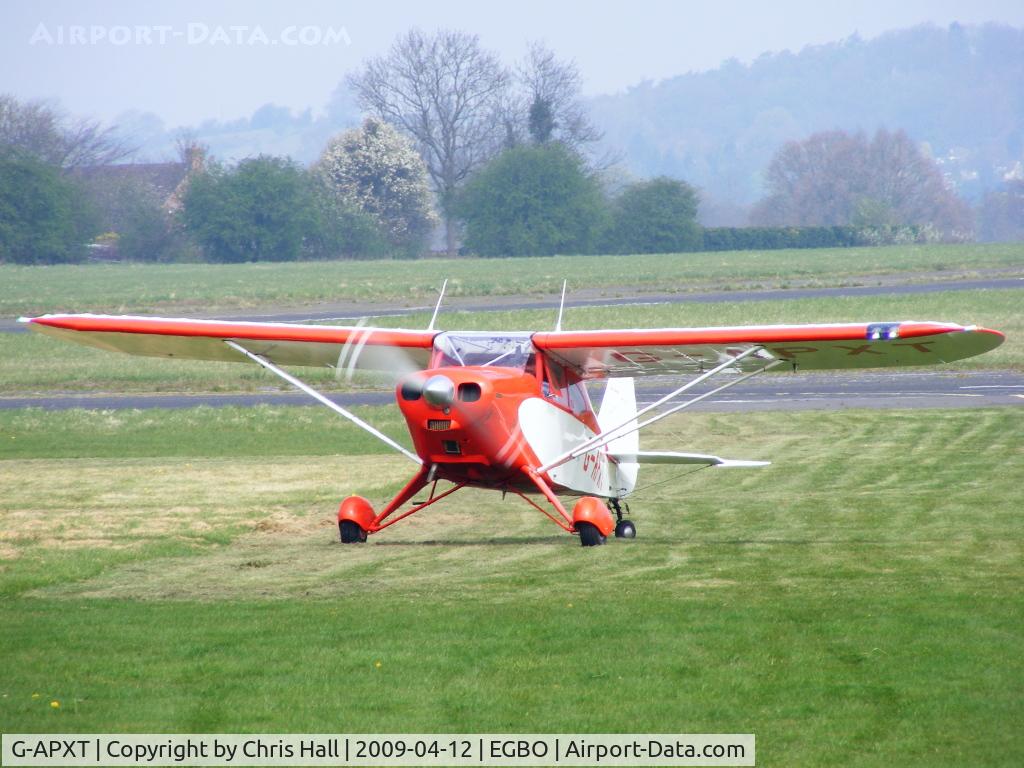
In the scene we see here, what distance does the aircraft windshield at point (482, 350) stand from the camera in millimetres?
14336

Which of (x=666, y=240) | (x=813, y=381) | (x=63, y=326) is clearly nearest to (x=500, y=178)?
(x=666, y=240)

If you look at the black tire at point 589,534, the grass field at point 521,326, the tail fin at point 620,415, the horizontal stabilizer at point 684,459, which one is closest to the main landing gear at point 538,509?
the black tire at point 589,534

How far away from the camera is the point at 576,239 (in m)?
98.3

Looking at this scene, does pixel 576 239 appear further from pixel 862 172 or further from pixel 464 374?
pixel 464 374

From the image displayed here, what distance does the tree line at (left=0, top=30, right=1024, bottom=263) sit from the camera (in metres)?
90.9

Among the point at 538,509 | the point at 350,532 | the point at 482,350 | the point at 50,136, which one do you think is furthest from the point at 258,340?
the point at 50,136

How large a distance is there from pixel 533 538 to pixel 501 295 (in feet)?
147

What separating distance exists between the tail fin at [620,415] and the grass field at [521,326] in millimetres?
17153

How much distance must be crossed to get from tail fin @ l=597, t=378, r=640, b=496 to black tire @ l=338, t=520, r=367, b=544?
12.2ft

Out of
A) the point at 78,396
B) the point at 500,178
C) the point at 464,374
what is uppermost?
the point at 500,178

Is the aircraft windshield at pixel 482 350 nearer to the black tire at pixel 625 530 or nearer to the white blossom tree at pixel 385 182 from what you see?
the black tire at pixel 625 530

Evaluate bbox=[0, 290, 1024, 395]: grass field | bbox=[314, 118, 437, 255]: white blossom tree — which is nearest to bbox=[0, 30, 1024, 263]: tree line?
bbox=[314, 118, 437, 255]: white blossom tree

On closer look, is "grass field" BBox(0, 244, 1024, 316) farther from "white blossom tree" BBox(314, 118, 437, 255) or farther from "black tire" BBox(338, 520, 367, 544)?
"black tire" BBox(338, 520, 367, 544)

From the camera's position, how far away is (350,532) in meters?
14.9
